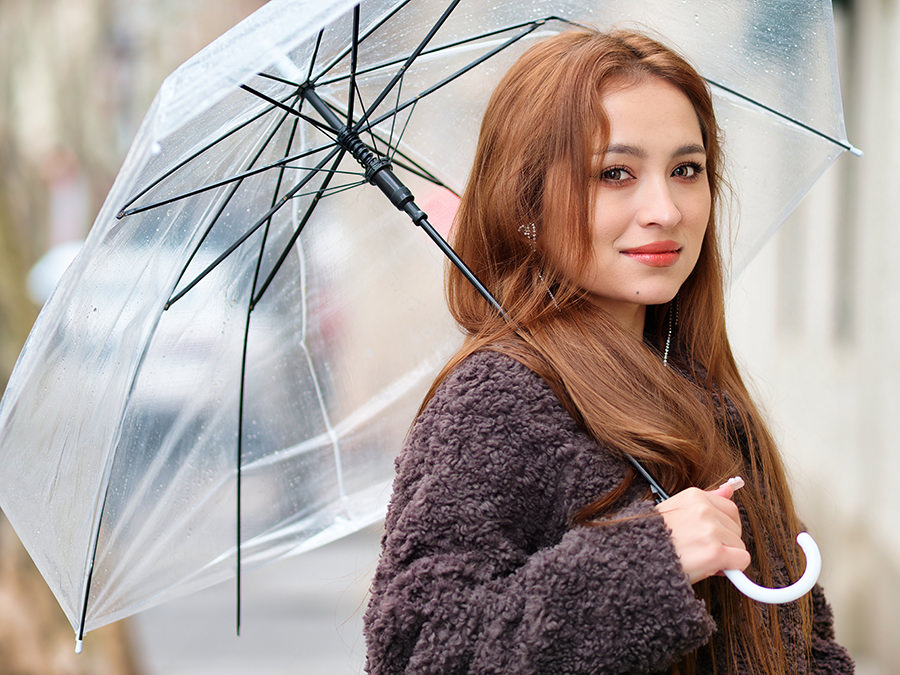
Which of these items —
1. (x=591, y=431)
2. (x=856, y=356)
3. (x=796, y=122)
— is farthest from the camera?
(x=856, y=356)

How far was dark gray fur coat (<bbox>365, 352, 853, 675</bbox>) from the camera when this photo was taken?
1625mm

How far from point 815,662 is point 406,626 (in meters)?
0.91

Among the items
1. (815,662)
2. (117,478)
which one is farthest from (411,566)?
(815,662)

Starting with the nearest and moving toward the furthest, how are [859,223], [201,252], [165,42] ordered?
[201,252] → [859,223] → [165,42]

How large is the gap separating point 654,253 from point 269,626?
19.8 feet

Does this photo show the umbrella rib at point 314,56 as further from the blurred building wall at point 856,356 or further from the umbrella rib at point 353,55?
the blurred building wall at point 856,356

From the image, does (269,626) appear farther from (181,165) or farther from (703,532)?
(703,532)

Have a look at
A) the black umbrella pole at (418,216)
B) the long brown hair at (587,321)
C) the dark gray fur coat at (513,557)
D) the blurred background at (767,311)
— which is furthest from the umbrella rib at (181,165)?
the blurred background at (767,311)

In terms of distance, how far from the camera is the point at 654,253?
6.47 ft

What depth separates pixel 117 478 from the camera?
2.16 m

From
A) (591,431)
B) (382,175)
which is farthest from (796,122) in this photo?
(591,431)

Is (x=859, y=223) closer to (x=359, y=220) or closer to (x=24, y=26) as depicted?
(x=359, y=220)

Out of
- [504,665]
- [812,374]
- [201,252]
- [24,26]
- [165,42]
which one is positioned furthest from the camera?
[165,42]

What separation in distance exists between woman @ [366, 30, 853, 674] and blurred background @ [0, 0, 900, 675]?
6.24 feet
